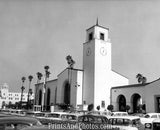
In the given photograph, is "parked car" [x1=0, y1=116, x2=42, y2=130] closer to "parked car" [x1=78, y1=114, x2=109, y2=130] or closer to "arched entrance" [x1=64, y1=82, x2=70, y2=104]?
"parked car" [x1=78, y1=114, x2=109, y2=130]

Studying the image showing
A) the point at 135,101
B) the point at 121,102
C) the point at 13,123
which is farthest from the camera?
the point at 121,102

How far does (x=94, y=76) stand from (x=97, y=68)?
1.90m

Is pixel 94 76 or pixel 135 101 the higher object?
pixel 94 76

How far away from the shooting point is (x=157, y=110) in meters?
32.9

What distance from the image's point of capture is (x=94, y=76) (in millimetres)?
44312

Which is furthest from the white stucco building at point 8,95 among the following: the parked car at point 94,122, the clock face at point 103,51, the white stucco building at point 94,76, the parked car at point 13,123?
the parked car at point 13,123

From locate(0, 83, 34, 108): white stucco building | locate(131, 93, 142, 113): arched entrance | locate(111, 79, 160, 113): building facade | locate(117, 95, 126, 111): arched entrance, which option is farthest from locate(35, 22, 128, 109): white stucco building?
locate(0, 83, 34, 108): white stucco building

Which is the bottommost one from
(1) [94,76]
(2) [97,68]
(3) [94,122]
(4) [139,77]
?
(3) [94,122]

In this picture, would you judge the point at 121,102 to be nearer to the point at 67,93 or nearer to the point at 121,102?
the point at 121,102

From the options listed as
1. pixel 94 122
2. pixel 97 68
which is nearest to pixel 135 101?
pixel 97 68

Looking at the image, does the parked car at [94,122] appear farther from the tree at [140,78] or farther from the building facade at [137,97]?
the tree at [140,78]

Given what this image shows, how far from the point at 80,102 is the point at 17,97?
10238 cm

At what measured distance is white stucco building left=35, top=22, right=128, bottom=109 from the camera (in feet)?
145

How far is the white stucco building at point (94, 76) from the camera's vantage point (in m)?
44.3
